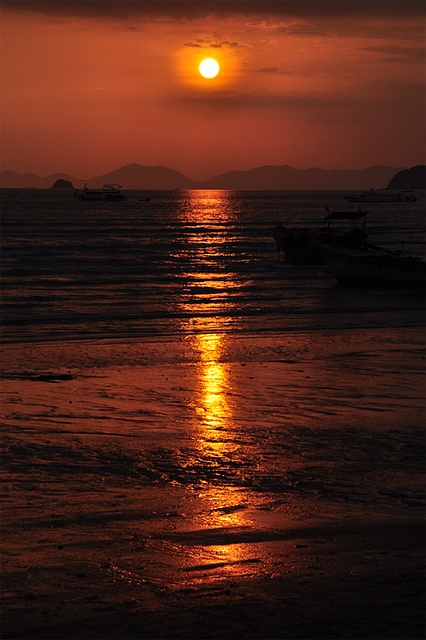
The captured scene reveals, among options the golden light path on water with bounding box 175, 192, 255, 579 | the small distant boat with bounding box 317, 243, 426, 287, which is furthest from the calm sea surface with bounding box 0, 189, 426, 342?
the small distant boat with bounding box 317, 243, 426, 287

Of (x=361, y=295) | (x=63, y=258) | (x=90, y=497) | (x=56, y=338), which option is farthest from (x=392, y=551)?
(x=63, y=258)

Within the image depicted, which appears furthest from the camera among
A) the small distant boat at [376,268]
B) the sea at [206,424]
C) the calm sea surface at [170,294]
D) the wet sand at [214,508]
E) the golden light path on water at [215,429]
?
the small distant boat at [376,268]

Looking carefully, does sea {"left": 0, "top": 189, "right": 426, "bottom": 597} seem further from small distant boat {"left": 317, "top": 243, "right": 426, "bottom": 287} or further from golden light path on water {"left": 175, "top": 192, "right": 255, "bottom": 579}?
small distant boat {"left": 317, "top": 243, "right": 426, "bottom": 287}

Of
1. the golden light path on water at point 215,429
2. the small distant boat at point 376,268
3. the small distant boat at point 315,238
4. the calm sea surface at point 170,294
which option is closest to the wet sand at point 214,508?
the golden light path on water at point 215,429

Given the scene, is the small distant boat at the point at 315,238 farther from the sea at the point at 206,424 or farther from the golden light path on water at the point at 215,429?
the golden light path on water at the point at 215,429

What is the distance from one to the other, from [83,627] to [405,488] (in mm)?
3808

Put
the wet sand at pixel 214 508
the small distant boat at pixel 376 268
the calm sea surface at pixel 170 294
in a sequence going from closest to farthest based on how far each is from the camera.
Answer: the wet sand at pixel 214 508, the calm sea surface at pixel 170 294, the small distant boat at pixel 376 268

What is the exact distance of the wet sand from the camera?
180 inches

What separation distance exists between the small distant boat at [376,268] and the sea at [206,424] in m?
5.43

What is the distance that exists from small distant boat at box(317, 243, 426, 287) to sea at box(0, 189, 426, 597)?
5.43m

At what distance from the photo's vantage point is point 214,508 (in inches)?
253

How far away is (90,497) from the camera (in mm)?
6746

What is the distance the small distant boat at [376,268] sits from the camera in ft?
100

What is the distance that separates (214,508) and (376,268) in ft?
87.6
